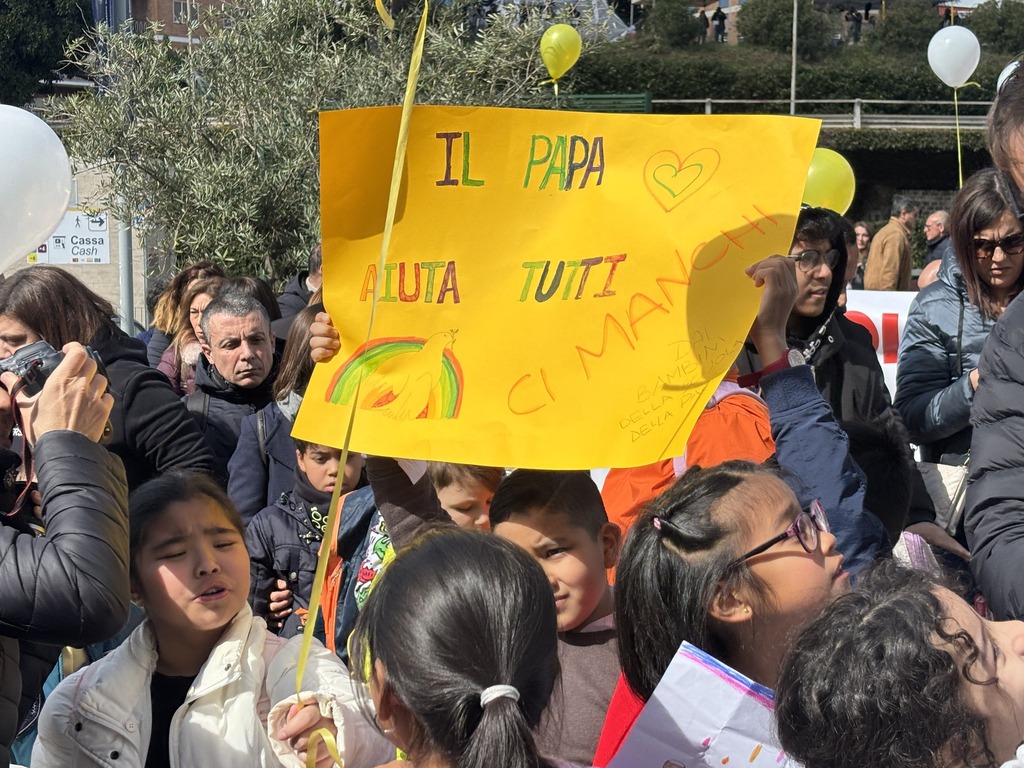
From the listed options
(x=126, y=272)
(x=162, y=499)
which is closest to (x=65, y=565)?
(x=162, y=499)

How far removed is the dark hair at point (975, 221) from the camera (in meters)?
3.30

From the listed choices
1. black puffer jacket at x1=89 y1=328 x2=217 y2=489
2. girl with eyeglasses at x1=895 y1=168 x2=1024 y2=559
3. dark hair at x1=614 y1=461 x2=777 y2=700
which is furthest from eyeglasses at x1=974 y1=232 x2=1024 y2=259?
black puffer jacket at x1=89 y1=328 x2=217 y2=489

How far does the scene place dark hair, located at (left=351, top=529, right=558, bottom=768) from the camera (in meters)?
1.53

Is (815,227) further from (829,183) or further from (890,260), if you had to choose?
(890,260)

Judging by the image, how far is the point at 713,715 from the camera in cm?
171

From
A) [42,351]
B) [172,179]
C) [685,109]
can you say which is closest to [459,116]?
[42,351]

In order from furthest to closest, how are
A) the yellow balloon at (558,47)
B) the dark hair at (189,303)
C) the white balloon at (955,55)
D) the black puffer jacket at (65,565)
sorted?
the white balloon at (955,55)
the yellow balloon at (558,47)
the dark hair at (189,303)
the black puffer jacket at (65,565)

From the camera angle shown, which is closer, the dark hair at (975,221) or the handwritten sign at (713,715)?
the handwritten sign at (713,715)

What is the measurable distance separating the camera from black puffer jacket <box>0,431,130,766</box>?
0.57 feet

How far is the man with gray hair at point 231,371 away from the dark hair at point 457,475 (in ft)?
5.57

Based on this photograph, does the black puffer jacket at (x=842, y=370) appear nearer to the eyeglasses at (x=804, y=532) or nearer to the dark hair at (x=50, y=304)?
the eyeglasses at (x=804, y=532)

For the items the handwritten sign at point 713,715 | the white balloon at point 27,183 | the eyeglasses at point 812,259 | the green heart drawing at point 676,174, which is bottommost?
the handwritten sign at point 713,715

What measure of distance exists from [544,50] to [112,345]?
6828 millimetres

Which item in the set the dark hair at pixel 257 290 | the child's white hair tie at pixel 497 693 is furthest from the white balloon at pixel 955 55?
the child's white hair tie at pixel 497 693
